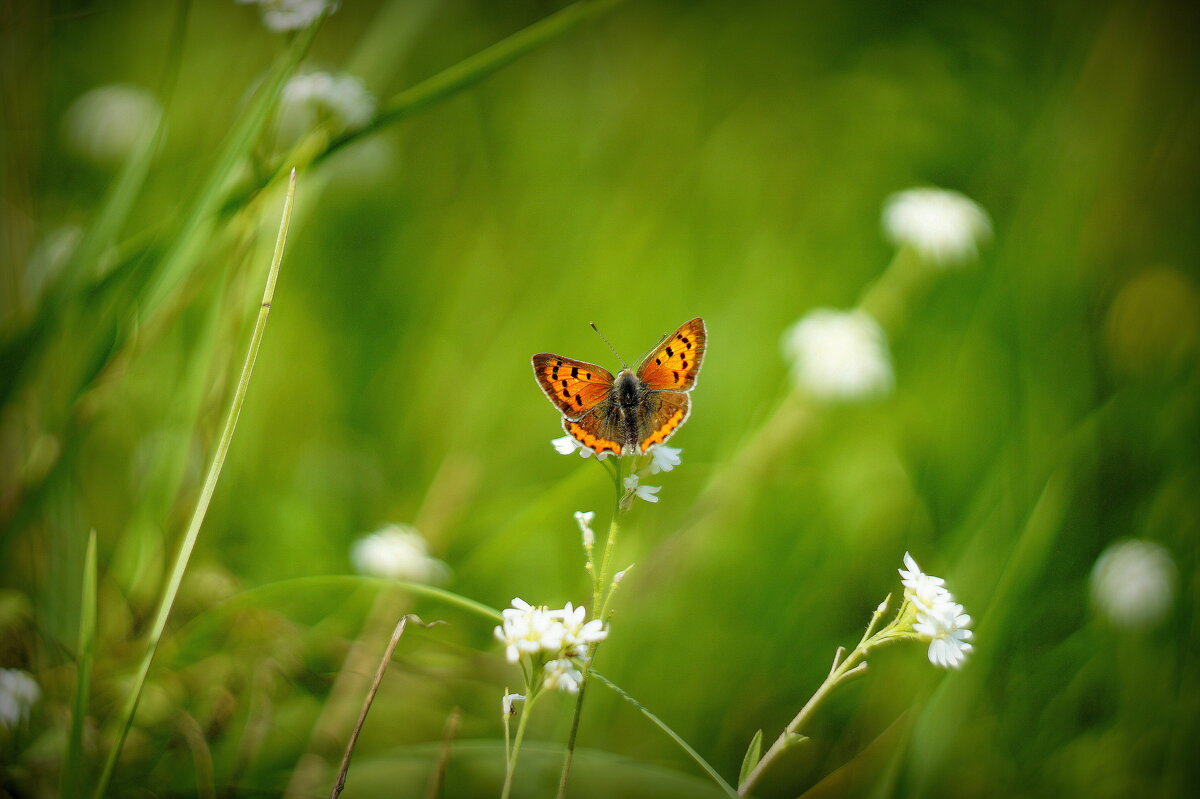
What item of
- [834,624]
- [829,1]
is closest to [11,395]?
[834,624]

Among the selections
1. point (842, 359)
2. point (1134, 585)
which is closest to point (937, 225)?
point (842, 359)

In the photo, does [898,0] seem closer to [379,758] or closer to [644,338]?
[644,338]

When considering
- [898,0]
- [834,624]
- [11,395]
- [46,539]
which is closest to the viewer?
[11,395]

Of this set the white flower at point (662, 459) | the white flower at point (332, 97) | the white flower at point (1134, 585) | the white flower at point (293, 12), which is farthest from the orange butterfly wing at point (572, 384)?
the white flower at point (1134, 585)

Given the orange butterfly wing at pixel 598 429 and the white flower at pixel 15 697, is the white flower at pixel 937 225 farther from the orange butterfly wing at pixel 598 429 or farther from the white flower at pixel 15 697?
the white flower at pixel 15 697

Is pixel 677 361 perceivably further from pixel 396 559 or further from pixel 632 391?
pixel 396 559
